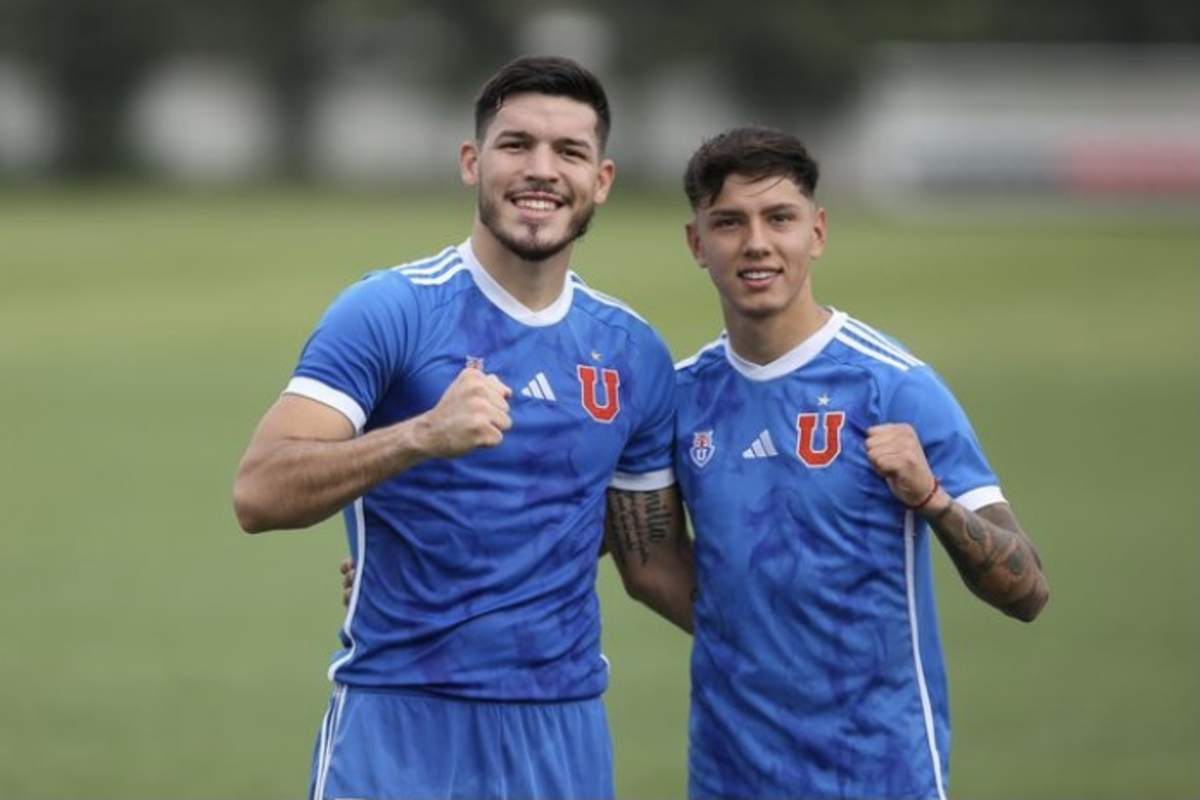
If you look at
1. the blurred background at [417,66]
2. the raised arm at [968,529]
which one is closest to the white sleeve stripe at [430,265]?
the raised arm at [968,529]

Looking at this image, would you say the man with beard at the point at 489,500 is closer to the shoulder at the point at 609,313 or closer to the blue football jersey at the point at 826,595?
the shoulder at the point at 609,313

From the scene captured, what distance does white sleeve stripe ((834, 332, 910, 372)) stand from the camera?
5887 millimetres

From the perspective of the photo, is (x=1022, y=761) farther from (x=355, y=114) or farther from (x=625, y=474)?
(x=355, y=114)

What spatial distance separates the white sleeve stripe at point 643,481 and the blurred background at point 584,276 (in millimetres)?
4246

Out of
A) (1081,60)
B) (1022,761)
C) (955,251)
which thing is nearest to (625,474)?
(1022,761)

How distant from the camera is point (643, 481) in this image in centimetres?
609

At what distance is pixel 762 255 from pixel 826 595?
836 millimetres

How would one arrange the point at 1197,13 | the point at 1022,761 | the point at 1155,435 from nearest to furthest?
the point at 1022,761 → the point at 1155,435 → the point at 1197,13

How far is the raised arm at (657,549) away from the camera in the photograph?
615 centimetres

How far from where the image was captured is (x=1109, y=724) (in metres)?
11.4

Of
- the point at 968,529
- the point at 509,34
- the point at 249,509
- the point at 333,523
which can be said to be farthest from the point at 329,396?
the point at 509,34

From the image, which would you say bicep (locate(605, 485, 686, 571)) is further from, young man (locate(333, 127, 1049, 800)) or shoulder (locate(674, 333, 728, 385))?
shoulder (locate(674, 333, 728, 385))

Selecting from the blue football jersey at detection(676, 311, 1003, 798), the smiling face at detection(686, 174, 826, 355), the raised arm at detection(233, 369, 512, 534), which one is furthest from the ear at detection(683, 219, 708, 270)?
the raised arm at detection(233, 369, 512, 534)

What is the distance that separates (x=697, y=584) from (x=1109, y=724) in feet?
19.2
